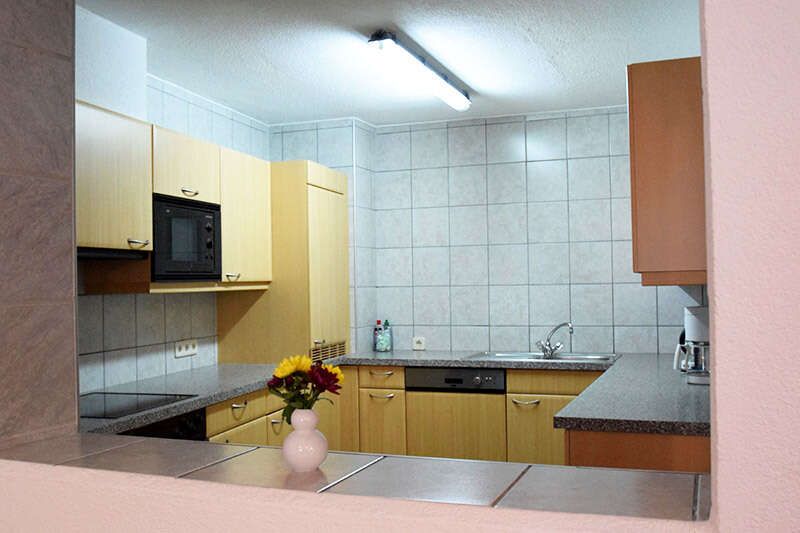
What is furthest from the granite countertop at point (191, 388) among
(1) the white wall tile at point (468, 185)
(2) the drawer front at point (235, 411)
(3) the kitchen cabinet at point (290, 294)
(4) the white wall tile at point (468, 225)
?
(1) the white wall tile at point (468, 185)

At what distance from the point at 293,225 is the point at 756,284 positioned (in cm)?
358

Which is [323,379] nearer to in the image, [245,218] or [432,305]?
[245,218]

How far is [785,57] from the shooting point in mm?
981

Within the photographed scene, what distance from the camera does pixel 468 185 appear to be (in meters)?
5.05

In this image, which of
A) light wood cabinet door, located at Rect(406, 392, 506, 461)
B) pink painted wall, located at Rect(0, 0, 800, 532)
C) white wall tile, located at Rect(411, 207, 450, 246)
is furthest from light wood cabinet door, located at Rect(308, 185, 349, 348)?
pink painted wall, located at Rect(0, 0, 800, 532)

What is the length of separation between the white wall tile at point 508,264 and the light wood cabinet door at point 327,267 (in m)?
0.96

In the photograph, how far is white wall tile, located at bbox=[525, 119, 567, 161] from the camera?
485 centimetres

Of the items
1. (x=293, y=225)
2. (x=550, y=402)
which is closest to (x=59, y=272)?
(x=293, y=225)

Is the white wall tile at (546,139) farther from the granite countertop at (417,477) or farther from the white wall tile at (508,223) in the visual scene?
the granite countertop at (417,477)

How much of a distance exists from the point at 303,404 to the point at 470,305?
3.61m

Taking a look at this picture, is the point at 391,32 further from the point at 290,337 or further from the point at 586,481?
the point at 586,481

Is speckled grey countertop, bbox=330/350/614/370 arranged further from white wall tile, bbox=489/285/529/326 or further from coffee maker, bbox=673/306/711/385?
coffee maker, bbox=673/306/711/385

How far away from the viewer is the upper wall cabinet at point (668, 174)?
7.15ft

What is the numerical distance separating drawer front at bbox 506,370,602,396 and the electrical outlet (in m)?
1.77
